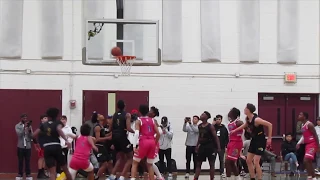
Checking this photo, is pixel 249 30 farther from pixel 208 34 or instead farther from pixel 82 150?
pixel 82 150

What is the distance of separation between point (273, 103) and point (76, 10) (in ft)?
28.8

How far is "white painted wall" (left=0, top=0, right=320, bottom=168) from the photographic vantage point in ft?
77.6

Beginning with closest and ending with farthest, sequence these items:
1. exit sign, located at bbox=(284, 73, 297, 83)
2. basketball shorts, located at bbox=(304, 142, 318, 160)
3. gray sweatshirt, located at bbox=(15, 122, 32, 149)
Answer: basketball shorts, located at bbox=(304, 142, 318, 160), gray sweatshirt, located at bbox=(15, 122, 32, 149), exit sign, located at bbox=(284, 73, 297, 83)

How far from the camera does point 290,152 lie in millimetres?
22969

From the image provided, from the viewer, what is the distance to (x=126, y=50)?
22844 millimetres

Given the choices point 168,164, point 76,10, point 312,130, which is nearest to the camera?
point 312,130

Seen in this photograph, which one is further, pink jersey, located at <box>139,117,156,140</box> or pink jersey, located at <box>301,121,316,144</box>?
pink jersey, located at <box>301,121,316,144</box>

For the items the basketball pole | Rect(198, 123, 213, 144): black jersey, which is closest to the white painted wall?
the basketball pole

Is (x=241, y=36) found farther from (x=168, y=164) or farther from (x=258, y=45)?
(x=168, y=164)

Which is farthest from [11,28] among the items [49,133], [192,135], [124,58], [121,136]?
[49,133]

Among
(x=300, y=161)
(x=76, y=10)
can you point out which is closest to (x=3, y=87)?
(x=76, y=10)

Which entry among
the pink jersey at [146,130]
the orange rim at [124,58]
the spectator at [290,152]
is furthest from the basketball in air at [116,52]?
the spectator at [290,152]

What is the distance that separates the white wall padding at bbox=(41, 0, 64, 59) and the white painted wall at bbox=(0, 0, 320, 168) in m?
0.24

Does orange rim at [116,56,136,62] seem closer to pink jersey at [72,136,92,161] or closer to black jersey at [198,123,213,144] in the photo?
black jersey at [198,123,213,144]
